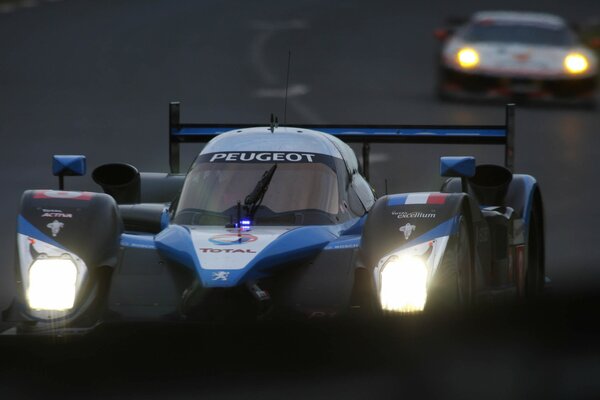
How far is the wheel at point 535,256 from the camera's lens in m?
13.4

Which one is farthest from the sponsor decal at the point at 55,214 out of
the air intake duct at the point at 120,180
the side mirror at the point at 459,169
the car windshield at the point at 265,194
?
the air intake duct at the point at 120,180

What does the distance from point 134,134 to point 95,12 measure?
65.8 feet

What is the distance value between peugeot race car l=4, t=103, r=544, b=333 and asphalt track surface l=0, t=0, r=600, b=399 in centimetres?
24

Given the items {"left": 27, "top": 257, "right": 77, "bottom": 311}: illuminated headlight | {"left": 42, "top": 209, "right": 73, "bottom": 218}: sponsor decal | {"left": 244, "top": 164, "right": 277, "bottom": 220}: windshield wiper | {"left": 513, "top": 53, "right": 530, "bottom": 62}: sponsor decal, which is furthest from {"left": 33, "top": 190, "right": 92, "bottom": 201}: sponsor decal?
{"left": 513, "top": 53, "right": 530, "bottom": 62}: sponsor decal

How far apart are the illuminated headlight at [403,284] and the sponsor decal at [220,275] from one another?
2.71 feet

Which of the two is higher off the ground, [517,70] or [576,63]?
[576,63]

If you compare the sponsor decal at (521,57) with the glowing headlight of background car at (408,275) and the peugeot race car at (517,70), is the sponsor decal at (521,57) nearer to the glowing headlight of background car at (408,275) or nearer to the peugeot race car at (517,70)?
the peugeot race car at (517,70)

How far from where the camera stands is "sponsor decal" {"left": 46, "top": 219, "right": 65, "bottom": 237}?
10414mm

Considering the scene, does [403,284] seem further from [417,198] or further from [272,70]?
[272,70]

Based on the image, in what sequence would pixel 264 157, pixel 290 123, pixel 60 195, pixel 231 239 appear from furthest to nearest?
pixel 290 123 < pixel 264 157 < pixel 60 195 < pixel 231 239

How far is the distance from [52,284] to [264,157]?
213cm

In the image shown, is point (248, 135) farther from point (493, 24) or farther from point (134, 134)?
point (493, 24)

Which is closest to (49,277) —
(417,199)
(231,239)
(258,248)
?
(231,239)

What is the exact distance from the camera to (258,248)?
10.2 metres
